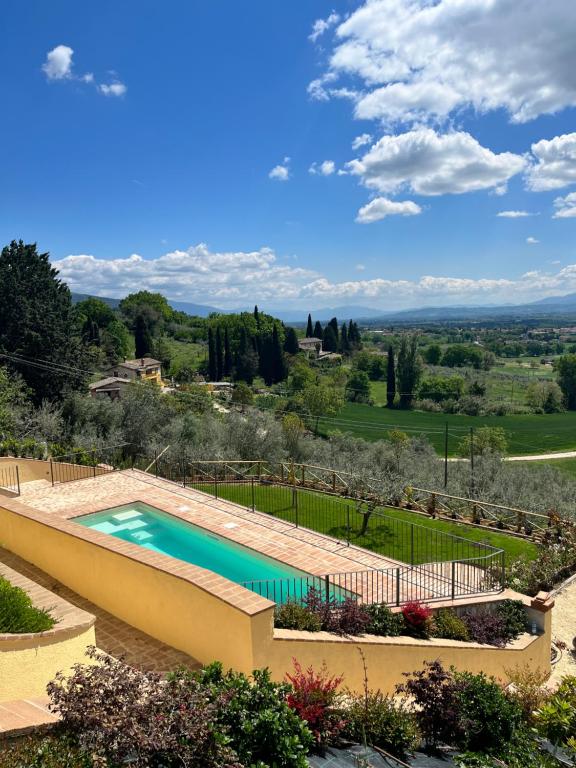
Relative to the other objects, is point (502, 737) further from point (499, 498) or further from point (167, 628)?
point (499, 498)

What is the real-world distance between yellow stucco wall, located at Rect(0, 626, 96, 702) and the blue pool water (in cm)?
418

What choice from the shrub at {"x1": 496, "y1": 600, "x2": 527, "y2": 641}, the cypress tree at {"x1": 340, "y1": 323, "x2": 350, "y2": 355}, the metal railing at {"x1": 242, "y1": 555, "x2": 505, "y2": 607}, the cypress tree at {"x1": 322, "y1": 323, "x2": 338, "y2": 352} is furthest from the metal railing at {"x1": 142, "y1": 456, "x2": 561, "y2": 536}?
the cypress tree at {"x1": 340, "y1": 323, "x2": 350, "y2": 355}

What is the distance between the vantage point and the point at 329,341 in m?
113

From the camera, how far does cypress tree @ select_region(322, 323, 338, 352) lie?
370 ft

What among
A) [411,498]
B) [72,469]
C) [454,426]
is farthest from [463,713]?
[454,426]

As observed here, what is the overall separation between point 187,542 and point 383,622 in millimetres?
5576

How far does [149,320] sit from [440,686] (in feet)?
302

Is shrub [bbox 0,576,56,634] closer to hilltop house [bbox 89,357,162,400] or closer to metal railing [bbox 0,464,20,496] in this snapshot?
metal railing [bbox 0,464,20,496]

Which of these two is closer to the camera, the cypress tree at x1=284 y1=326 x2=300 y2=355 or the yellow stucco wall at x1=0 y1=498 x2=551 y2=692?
the yellow stucco wall at x1=0 y1=498 x2=551 y2=692

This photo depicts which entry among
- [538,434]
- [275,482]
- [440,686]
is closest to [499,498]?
[275,482]

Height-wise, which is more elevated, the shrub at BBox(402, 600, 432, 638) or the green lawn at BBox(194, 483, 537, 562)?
the shrub at BBox(402, 600, 432, 638)

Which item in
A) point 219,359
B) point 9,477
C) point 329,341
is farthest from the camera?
point 329,341

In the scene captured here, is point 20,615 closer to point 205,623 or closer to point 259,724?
point 205,623

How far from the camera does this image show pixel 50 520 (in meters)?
8.28
